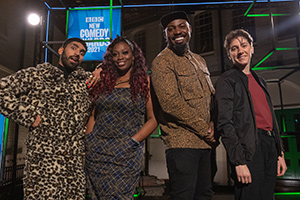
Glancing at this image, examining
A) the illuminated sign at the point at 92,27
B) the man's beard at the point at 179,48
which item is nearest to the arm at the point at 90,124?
the man's beard at the point at 179,48

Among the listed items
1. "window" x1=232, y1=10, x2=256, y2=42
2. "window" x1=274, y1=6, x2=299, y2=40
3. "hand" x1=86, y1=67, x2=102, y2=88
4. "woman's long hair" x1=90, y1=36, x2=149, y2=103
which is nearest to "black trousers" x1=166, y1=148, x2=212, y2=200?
"woman's long hair" x1=90, y1=36, x2=149, y2=103

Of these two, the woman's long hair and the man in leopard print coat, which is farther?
the woman's long hair

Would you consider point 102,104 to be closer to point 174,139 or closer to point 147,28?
point 174,139

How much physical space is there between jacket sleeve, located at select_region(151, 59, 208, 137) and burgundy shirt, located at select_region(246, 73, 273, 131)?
417 mm

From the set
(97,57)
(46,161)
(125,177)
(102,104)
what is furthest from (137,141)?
(97,57)

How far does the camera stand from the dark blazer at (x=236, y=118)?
158cm

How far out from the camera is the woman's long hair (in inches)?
79.7

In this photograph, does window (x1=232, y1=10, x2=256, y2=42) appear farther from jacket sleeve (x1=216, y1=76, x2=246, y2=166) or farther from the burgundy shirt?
jacket sleeve (x1=216, y1=76, x2=246, y2=166)

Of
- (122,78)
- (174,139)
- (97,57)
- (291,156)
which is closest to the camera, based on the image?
(174,139)

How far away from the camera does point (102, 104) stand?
77.7 inches

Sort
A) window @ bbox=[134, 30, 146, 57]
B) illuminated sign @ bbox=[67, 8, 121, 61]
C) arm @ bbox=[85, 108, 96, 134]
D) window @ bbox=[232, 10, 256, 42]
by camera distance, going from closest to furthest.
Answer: arm @ bbox=[85, 108, 96, 134]
illuminated sign @ bbox=[67, 8, 121, 61]
window @ bbox=[232, 10, 256, 42]
window @ bbox=[134, 30, 146, 57]

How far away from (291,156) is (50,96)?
855 centimetres

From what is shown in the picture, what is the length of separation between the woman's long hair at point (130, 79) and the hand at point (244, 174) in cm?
97

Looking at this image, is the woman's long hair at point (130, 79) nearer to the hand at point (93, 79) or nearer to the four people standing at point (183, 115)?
the hand at point (93, 79)
